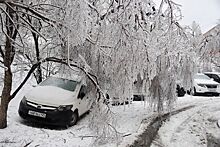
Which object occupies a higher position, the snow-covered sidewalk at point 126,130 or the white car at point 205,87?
the white car at point 205,87

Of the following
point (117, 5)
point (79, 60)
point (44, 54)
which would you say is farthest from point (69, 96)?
point (117, 5)

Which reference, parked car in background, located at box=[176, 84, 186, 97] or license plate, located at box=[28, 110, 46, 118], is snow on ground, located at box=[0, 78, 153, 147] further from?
parked car in background, located at box=[176, 84, 186, 97]

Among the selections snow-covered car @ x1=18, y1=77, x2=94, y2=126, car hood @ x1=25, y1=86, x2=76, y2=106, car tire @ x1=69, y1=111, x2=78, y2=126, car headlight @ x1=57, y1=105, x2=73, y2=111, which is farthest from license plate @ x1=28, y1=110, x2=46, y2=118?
car tire @ x1=69, y1=111, x2=78, y2=126

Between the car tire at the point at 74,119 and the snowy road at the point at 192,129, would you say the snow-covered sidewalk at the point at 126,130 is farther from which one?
the car tire at the point at 74,119

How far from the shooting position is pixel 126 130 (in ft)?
31.1

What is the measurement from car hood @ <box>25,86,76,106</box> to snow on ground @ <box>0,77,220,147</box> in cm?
75

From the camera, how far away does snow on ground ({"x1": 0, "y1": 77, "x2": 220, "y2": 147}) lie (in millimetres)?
7883

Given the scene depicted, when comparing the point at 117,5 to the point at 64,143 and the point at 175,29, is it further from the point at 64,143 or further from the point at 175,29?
the point at 64,143

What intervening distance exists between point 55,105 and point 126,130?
7.21 ft

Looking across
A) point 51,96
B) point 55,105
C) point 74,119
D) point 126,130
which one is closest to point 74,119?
point 74,119

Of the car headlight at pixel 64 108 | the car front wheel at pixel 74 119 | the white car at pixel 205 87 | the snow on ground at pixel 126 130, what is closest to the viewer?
the snow on ground at pixel 126 130

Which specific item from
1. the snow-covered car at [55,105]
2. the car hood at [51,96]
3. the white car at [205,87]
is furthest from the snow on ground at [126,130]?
the white car at [205,87]

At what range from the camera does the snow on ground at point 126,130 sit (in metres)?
7.88

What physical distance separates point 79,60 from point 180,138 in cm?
449
